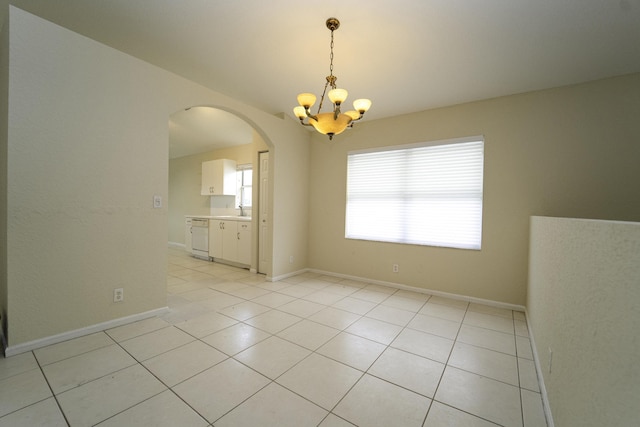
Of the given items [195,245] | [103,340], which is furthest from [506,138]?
[195,245]

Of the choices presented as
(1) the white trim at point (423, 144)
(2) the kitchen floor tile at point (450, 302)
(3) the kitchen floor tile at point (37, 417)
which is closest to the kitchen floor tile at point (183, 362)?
(3) the kitchen floor tile at point (37, 417)

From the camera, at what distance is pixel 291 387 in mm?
1684

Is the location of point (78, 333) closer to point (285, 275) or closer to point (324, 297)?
point (324, 297)

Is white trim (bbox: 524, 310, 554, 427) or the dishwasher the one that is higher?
the dishwasher

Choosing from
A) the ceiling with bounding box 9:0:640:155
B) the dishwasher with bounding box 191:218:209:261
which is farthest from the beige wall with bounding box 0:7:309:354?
the dishwasher with bounding box 191:218:209:261

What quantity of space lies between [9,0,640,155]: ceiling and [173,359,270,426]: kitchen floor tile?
110 inches

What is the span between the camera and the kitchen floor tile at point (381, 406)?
144cm

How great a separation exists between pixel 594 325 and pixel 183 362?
2.42m

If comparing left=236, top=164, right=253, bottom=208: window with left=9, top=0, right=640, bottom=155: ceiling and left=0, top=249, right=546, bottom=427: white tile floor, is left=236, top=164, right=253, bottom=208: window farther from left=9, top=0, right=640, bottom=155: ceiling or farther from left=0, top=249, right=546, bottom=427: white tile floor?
left=0, top=249, right=546, bottom=427: white tile floor

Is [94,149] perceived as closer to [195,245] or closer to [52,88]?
[52,88]

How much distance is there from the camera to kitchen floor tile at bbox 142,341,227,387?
1.76 meters

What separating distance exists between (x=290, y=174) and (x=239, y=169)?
2.44 meters

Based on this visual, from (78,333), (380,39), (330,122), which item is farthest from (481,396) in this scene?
(78,333)

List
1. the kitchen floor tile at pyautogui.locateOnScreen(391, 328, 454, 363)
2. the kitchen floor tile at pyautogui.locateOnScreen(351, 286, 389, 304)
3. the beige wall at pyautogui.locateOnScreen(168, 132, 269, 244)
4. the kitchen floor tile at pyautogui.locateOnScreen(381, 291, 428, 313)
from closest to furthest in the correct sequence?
the kitchen floor tile at pyautogui.locateOnScreen(391, 328, 454, 363) → the kitchen floor tile at pyautogui.locateOnScreen(381, 291, 428, 313) → the kitchen floor tile at pyautogui.locateOnScreen(351, 286, 389, 304) → the beige wall at pyautogui.locateOnScreen(168, 132, 269, 244)
